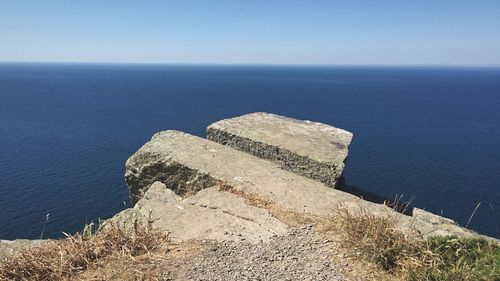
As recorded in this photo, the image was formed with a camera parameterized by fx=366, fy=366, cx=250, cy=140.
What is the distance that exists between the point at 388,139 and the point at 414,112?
4489 centimetres

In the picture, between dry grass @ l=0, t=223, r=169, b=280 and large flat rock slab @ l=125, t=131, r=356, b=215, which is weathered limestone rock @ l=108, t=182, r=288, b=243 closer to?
dry grass @ l=0, t=223, r=169, b=280

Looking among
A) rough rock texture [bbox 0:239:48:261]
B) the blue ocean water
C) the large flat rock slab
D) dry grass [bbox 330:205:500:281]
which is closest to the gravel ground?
dry grass [bbox 330:205:500:281]

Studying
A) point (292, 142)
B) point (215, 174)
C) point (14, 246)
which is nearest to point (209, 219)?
point (215, 174)

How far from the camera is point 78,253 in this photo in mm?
7012

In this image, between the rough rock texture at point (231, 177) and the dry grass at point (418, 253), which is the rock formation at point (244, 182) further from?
the dry grass at point (418, 253)

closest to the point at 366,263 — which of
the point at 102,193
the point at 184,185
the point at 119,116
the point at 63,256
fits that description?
the point at 63,256

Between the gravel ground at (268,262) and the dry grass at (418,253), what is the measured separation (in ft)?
2.22

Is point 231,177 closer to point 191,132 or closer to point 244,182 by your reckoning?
point 244,182

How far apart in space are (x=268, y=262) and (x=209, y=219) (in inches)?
88.2

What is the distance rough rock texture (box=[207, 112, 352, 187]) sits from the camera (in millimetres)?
13844

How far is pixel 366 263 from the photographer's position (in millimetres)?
7371

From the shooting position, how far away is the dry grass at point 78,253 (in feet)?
21.7

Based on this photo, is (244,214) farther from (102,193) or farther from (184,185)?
(102,193)

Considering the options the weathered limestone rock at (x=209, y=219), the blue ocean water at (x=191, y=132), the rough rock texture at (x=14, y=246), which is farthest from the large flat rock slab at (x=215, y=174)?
the blue ocean water at (x=191, y=132)
